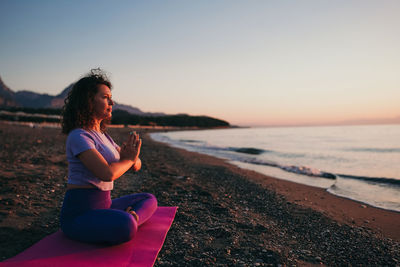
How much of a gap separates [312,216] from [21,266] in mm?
4896

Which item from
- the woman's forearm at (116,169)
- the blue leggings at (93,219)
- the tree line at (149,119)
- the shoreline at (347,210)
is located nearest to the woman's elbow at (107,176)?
the woman's forearm at (116,169)

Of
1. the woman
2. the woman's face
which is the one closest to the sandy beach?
the woman

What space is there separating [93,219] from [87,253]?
451 mm

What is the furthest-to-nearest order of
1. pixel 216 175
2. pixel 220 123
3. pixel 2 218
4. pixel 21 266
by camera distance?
pixel 220 123, pixel 216 175, pixel 2 218, pixel 21 266

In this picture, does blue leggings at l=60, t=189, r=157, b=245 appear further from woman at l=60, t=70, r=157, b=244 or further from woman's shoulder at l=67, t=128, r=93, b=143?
woman's shoulder at l=67, t=128, r=93, b=143

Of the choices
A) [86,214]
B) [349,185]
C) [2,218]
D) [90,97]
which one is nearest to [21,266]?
[86,214]

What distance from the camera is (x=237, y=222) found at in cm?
413

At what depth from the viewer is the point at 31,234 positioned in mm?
3355

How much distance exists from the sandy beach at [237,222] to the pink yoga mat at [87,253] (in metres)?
0.19

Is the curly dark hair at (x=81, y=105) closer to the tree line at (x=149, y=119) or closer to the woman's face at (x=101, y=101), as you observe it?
the woman's face at (x=101, y=101)

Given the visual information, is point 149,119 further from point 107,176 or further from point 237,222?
point 107,176

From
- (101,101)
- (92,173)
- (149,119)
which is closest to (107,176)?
(92,173)

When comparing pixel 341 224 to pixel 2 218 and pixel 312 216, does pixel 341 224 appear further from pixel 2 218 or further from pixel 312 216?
pixel 2 218

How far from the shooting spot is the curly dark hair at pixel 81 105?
Answer: 9.07ft
